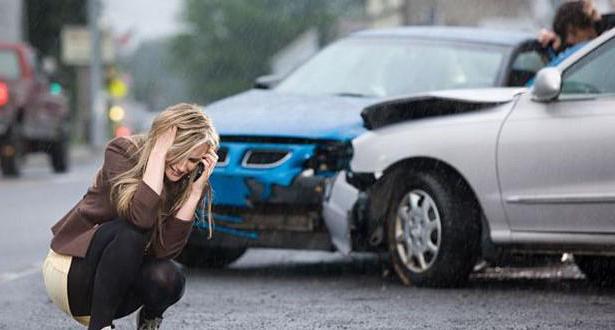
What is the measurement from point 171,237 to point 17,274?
4.47m

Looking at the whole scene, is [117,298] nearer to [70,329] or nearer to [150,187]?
[150,187]

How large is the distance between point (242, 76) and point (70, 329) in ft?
355

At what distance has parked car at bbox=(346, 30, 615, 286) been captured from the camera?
816cm

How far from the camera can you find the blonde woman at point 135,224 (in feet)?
18.4

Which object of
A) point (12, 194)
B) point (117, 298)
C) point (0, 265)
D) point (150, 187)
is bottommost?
point (12, 194)

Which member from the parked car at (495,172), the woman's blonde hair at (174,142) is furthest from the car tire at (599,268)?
the woman's blonde hair at (174,142)

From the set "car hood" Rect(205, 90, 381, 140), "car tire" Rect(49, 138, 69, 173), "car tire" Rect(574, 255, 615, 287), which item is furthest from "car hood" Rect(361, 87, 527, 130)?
"car tire" Rect(49, 138, 69, 173)

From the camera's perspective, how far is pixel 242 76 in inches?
4540

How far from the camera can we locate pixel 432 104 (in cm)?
904

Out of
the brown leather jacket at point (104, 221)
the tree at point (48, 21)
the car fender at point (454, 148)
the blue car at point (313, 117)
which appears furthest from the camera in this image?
the tree at point (48, 21)

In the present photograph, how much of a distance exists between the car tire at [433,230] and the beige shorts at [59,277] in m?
3.15

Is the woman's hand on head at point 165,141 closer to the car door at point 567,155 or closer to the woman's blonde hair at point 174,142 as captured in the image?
the woman's blonde hair at point 174,142

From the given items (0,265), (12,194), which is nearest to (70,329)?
(0,265)

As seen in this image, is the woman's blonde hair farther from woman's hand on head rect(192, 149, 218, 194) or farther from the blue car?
the blue car
